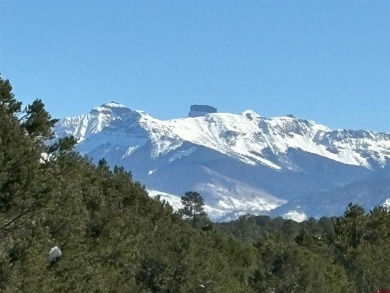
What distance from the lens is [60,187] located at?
37094 millimetres

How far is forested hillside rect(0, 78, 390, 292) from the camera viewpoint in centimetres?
3256

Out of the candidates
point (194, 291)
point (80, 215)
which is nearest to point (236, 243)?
point (194, 291)

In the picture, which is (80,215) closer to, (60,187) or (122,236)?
(60,187)

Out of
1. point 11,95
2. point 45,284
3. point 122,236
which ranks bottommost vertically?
point 45,284

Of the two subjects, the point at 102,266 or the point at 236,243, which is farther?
the point at 236,243

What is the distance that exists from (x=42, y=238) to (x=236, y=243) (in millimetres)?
52458

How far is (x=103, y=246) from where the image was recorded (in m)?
46.5

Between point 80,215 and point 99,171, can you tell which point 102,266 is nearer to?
point 80,215

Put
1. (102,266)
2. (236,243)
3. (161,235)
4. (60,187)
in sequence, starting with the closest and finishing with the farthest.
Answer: (60,187)
(102,266)
(161,235)
(236,243)

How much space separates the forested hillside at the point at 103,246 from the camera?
32562 millimetres

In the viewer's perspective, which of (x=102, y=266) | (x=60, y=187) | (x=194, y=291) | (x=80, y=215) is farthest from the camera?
(x=194, y=291)

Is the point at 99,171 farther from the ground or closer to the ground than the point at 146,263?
farther from the ground

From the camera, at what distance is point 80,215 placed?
4050 cm

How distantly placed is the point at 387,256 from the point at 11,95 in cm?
5385
